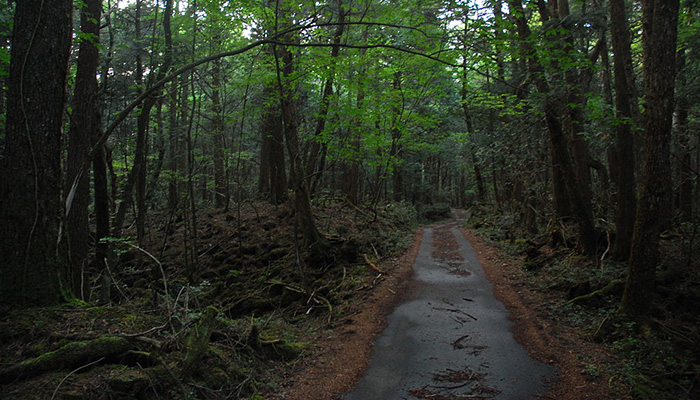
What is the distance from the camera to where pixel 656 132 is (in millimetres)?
5742

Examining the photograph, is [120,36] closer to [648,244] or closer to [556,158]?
[556,158]

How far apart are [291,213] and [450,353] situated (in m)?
9.91

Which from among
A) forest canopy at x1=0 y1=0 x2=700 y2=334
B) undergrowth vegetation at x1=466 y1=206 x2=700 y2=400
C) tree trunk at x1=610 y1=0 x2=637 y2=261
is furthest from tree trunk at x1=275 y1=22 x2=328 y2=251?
tree trunk at x1=610 y1=0 x2=637 y2=261

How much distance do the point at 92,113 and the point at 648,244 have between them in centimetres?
1101

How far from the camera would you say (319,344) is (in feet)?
23.3

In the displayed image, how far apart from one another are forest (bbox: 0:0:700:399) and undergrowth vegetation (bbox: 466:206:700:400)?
0.14 feet

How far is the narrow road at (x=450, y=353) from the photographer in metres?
4.99

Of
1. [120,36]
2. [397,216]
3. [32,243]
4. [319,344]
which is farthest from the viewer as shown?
[397,216]

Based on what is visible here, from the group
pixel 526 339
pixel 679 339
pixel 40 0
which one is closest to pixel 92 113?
pixel 40 0

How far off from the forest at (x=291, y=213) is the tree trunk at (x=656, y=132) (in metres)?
0.03

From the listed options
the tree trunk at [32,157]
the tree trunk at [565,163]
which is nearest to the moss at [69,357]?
the tree trunk at [32,157]

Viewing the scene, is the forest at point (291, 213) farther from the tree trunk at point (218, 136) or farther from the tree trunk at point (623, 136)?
the tree trunk at point (218, 136)

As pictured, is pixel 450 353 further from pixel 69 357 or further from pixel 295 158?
pixel 295 158

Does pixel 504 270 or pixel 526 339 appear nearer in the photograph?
pixel 526 339
